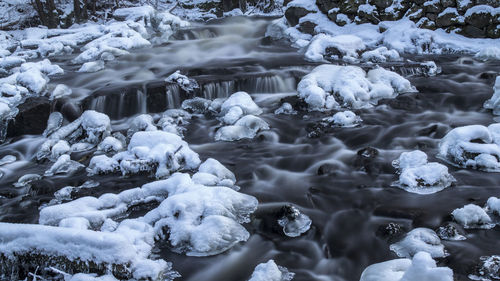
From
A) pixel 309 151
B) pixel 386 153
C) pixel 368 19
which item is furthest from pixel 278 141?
pixel 368 19

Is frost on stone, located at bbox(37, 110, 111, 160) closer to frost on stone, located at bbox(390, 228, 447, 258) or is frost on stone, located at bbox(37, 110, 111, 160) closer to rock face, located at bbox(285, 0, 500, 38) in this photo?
frost on stone, located at bbox(390, 228, 447, 258)

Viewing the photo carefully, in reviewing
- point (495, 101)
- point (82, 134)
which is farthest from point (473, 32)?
point (82, 134)

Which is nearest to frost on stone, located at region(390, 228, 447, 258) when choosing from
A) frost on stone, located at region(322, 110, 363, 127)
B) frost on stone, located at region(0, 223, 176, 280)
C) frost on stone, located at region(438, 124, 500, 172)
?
frost on stone, located at region(438, 124, 500, 172)

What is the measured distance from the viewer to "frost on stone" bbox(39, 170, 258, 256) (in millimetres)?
3889

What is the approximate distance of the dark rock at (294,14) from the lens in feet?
42.9

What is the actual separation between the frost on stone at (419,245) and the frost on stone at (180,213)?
1.41 m

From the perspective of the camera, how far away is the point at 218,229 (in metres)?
3.96

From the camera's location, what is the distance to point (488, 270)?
10.9 ft

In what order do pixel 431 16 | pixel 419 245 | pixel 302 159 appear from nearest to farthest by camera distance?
pixel 419 245, pixel 302 159, pixel 431 16

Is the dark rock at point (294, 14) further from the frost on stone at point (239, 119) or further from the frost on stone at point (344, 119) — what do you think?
the frost on stone at point (344, 119)

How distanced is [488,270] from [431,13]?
9162mm

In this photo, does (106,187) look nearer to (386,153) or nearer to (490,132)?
(386,153)

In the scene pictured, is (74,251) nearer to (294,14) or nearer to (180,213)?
(180,213)

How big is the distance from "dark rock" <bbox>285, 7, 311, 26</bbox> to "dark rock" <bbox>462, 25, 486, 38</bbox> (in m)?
4.48
